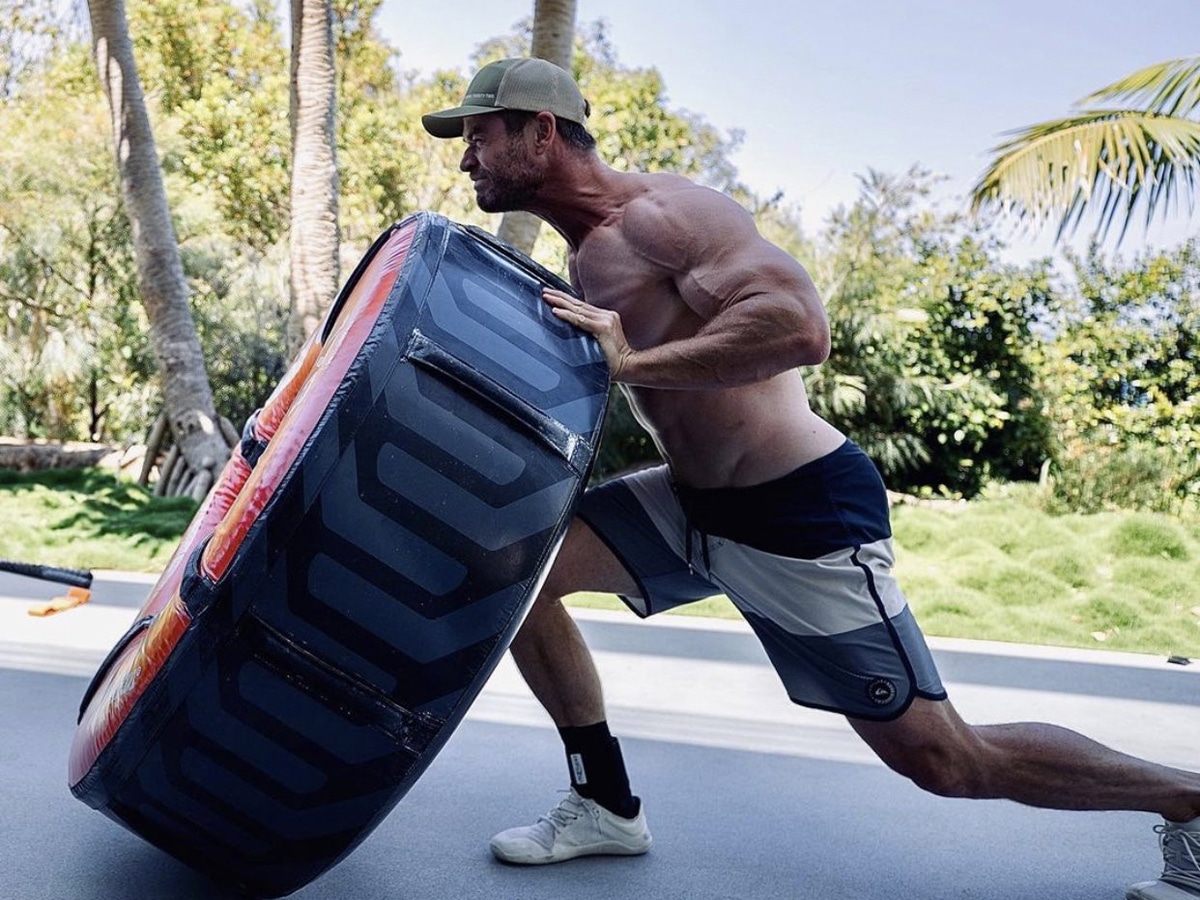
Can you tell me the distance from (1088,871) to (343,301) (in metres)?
1.83

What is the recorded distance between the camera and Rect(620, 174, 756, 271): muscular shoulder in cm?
214

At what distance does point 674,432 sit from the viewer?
7.55 feet

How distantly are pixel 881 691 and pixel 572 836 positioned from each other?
74 centimetres

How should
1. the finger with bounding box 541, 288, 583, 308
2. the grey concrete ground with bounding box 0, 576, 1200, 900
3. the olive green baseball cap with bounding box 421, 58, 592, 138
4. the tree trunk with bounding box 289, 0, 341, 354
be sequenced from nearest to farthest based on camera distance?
the finger with bounding box 541, 288, 583, 308 < the olive green baseball cap with bounding box 421, 58, 592, 138 < the grey concrete ground with bounding box 0, 576, 1200, 900 < the tree trunk with bounding box 289, 0, 341, 354

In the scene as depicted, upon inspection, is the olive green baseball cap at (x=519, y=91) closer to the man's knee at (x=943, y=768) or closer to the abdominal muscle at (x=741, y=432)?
the abdominal muscle at (x=741, y=432)

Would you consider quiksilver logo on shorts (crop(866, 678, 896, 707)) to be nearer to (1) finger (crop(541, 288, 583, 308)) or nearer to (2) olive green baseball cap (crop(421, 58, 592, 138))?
(1) finger (crop(541, 288, 583, 308))

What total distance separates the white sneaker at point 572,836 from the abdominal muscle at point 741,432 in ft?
2.32

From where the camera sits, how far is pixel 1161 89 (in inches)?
273

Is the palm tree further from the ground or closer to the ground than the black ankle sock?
further from the ground

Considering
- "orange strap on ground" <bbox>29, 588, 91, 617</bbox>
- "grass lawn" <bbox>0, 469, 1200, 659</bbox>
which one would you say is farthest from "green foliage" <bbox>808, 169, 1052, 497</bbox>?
"orange strap on ground" <bbox>29, 588, 91, 617</bbox>

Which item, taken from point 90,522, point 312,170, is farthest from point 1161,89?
point 90,522

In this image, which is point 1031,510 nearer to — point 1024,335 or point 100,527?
point 1024,335

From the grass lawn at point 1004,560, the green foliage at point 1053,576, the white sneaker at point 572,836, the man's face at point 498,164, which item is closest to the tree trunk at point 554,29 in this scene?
the grass lawn at point 1004,560

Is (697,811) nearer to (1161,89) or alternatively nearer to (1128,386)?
(1161,89)
